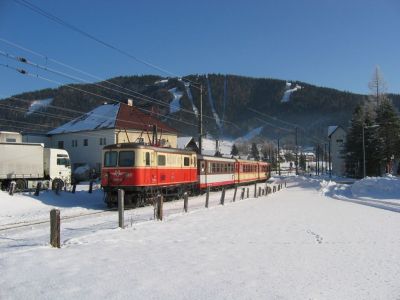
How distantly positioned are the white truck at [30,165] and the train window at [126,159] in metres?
9.24

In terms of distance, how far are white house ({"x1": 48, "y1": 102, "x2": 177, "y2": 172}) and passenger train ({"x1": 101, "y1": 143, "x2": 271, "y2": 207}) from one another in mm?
24864

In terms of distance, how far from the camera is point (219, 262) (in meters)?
7.99

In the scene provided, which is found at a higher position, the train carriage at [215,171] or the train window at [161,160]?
the train window at [161,160]

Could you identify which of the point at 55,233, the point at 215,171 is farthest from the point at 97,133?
the point at 55,233

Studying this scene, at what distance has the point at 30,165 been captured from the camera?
31.4 meters

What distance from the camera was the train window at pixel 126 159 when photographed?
21047 millimetres

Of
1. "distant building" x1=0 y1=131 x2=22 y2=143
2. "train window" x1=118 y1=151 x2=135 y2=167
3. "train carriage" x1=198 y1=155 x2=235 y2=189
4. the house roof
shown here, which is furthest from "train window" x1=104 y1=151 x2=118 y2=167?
the house roof

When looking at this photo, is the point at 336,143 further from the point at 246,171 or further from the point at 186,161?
the point at 186,161

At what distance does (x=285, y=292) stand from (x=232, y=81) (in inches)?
7511

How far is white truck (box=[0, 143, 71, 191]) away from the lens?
98.9 ft

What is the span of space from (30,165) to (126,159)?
13.1 meters

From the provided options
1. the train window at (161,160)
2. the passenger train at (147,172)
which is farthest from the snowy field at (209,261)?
the train window at (161,160)

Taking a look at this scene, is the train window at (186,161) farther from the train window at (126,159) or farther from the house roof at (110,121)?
the house roof at (110,121)

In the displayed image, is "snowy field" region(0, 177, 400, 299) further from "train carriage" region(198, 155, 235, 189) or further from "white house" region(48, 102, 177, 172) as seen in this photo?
"white house" region(48, 102, 177, 172)
